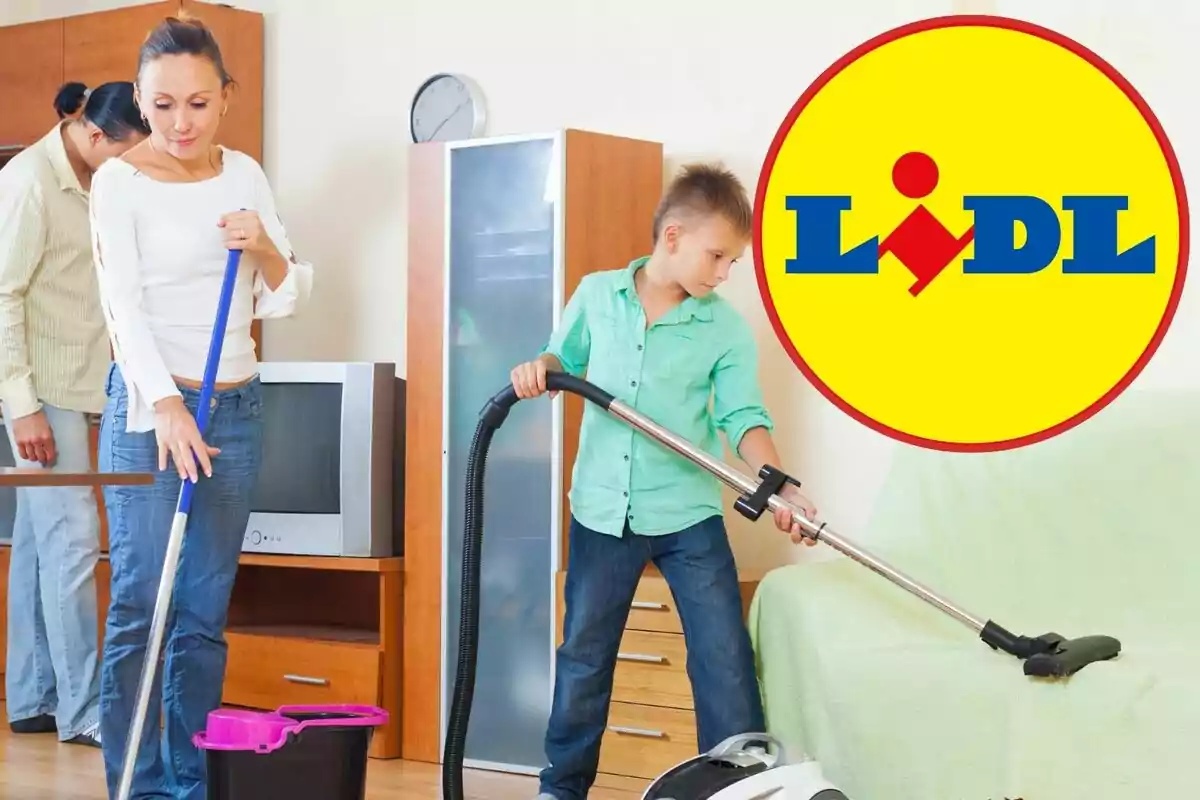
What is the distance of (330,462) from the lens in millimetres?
4219

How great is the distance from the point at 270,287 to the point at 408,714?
1592 mm

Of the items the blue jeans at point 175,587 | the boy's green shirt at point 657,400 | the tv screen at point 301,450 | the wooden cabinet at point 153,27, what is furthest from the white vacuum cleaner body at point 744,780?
the wooden cabinet at point 153,27

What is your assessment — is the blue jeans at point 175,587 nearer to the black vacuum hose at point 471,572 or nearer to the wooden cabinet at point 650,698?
the black vacuum hose at point 471,572

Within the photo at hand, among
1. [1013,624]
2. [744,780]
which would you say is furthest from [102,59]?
[744,780]

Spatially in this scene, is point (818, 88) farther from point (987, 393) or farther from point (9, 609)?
point (9, 609)

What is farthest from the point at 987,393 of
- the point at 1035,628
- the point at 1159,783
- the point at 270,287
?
the point at 270,287

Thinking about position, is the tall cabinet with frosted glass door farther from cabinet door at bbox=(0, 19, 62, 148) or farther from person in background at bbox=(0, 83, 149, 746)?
cabinet door at bbox=(0, 19, 62, 148)

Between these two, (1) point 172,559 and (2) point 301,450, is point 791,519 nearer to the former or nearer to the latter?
(1) point 172,559

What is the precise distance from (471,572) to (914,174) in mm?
1656

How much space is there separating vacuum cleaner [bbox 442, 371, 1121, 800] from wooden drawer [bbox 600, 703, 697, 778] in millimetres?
623

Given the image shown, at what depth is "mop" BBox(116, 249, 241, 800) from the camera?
2555mm

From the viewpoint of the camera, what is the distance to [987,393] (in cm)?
378

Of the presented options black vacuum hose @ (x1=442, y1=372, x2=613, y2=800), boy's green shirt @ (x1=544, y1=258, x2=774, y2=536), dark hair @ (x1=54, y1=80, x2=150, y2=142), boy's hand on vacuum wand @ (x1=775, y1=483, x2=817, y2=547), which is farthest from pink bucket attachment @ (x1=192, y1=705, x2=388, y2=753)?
dark hair @ (x1=54, y1=80, x2=150, y2=142)

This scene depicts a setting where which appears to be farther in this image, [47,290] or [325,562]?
[325,562]
